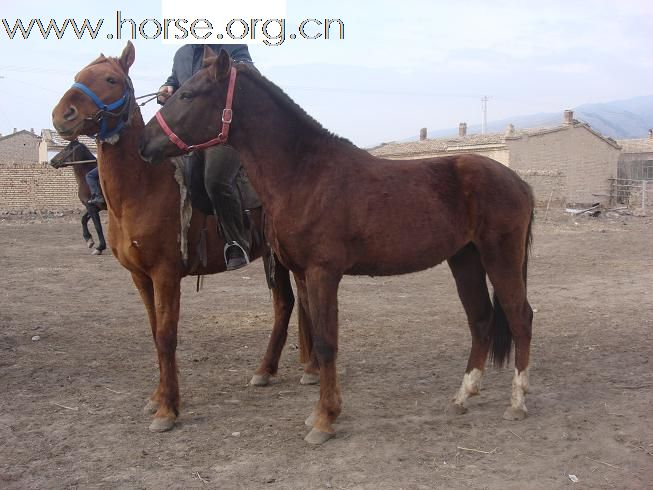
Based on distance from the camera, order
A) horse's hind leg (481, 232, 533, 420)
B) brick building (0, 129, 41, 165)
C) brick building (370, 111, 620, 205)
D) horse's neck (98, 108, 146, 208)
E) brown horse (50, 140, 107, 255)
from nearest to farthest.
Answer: horse's neck (98, 108, 146, 208) < horse's hind leg (481, 232, 533, 420) < brown horse (50, 140, 107, 255) < brick building (370, 111, 620, 205) < brick building (0, 129, 41, 165)

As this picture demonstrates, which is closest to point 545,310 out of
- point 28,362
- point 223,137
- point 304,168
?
point 304,168

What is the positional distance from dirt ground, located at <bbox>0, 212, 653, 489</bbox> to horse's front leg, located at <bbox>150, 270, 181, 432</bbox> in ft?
0.43

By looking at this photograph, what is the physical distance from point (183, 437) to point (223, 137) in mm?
2050

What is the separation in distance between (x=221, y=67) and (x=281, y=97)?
46 cm

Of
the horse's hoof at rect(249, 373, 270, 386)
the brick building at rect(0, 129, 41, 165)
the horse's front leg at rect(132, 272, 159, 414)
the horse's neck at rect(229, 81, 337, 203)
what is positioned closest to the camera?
the horse's neck at rect(229, 81, 337, 203)

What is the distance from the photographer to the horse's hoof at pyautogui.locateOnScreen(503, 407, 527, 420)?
4.29m

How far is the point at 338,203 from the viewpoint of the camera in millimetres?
3965

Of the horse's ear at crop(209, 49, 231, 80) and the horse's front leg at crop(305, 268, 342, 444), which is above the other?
the horse's ear at crop(209, 49, 231, 80)

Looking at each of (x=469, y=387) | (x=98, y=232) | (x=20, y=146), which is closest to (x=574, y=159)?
(x=98, y=232)

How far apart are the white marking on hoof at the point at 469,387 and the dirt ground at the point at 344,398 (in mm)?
112

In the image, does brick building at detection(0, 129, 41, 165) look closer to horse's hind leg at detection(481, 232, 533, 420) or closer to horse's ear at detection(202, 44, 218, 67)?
horse's ear at detection(202, 44, 218, 67)

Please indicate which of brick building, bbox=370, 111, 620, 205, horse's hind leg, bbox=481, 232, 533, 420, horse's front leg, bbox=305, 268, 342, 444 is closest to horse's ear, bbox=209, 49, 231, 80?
horse's front leg, bbox=305, 268, 342, 444

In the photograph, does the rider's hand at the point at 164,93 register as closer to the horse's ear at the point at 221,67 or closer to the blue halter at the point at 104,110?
the blue halter at the point at 104,110

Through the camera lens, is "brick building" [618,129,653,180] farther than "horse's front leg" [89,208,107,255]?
Yes
